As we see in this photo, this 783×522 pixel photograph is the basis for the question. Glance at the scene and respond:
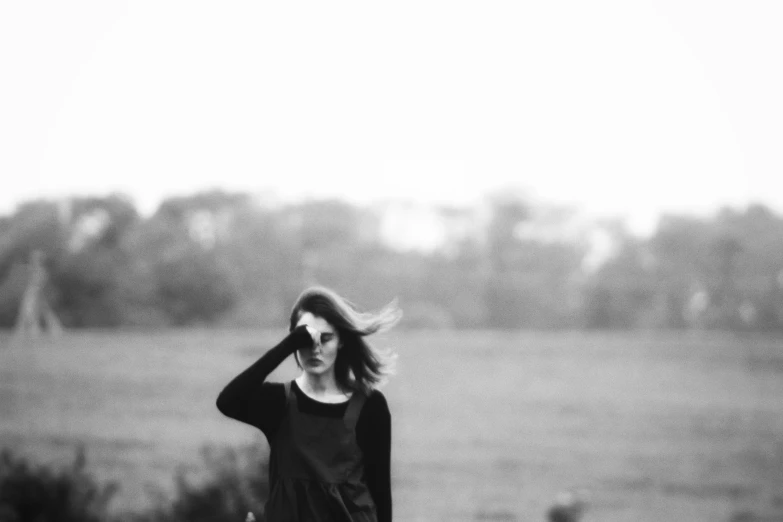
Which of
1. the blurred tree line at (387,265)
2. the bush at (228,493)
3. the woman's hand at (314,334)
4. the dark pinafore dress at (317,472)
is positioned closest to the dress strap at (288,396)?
the dark pinafore dress at (317,472)

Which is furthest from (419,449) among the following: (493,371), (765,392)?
(765,392)

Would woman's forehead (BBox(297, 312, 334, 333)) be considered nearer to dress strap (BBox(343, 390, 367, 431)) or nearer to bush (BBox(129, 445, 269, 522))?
dress strap (BBox(343, 390, 367, 431))

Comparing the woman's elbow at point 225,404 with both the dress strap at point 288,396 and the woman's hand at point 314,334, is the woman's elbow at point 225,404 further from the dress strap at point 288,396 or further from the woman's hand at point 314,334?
the woman's hand at point 314,334

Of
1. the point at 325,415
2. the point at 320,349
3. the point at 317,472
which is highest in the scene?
the point at 320,349

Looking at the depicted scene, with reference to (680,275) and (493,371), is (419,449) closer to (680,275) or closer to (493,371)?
(493,371)

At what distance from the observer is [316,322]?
206 centimetres

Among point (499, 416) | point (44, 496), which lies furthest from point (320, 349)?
point (499, 416)

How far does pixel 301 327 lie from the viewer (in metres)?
1.97

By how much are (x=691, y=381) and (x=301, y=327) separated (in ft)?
33.6

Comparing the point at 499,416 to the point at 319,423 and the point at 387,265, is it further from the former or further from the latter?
the point at 319,423

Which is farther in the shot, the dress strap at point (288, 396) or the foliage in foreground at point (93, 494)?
the foliage in foreground at point (93, 494)

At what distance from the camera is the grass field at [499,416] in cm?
903

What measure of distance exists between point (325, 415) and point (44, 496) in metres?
3.96

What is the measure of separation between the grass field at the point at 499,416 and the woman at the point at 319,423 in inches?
252
